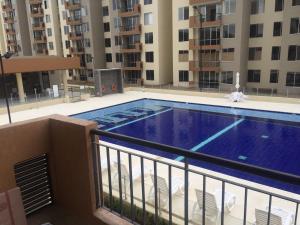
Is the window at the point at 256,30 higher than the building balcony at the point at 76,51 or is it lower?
higher

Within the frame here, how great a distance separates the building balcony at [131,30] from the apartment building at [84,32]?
489 centimetres

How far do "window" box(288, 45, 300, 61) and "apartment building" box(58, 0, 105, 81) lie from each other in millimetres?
24005

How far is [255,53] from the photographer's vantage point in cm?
2620

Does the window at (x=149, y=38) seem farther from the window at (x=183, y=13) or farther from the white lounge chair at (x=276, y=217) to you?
the white lounge chair at (x=276, y=217)

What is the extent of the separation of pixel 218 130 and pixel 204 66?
13.3m

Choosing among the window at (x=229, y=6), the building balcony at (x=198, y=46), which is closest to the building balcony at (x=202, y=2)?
the window at (x=229, y=6)

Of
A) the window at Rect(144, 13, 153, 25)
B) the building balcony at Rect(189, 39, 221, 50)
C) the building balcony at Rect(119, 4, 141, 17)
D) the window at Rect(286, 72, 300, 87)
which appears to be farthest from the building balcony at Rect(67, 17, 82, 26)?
the window at Rect(286, 72, 300, 87)

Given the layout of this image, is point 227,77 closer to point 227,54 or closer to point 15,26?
point 227,54

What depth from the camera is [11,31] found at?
4897 cm

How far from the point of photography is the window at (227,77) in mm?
26531

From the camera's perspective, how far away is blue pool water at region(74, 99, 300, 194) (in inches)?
464

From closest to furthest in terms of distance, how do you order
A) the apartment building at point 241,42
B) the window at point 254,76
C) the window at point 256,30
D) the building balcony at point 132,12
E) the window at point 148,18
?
the apartment building at point 241,42
the window at point 256,30
the window at point 254,76
the window at point 148,18
the building balcony at point 132,12

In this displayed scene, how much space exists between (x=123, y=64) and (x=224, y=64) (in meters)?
13.8

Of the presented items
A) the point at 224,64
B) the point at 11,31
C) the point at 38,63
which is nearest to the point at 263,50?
the point at 224,64
